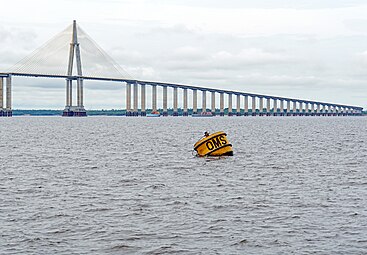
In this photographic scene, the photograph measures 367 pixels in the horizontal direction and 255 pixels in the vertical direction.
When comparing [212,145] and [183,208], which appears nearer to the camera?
[183,208]

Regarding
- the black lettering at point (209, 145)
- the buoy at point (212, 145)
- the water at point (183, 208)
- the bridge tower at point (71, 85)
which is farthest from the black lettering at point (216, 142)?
the bridge tower at point (71, 85)

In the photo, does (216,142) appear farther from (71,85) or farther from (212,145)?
(71,85)

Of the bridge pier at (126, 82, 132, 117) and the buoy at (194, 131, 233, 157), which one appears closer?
the buoy at (194, 131, 233, 157)

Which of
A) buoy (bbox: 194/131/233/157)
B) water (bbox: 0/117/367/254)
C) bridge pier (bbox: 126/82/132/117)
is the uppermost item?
bridge pier (bbox: 126/82/132/117)

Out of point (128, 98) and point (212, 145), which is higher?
point (128, 98)

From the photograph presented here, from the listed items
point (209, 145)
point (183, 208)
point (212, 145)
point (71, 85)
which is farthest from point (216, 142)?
point (71, 85)

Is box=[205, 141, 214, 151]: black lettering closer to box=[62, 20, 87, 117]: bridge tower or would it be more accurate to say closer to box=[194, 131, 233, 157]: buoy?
box=[194, 131, 233, 157]: buoy

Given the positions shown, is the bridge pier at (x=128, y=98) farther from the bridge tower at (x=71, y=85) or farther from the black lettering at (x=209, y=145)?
the black lettering at (x=209, y=145)

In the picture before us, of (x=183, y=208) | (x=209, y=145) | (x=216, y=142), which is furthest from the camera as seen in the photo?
(x=216, y=142)

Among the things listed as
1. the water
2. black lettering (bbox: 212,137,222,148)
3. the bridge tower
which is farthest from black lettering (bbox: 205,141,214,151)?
the bridge tower

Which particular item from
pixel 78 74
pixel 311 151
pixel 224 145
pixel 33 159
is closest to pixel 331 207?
pixel 224 145

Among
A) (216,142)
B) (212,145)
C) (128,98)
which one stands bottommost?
(212,145)

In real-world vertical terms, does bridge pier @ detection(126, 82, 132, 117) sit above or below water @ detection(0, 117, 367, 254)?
above

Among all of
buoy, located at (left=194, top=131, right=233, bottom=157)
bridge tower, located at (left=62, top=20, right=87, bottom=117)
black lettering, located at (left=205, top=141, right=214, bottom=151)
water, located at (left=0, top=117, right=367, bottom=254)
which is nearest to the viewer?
water, located at (left=0, top=117, right=367, bottom=254)
